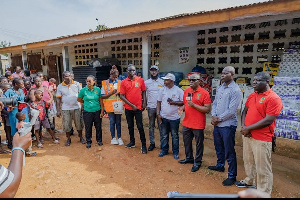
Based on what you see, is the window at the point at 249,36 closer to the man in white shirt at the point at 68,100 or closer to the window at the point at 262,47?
the window at the point at 262,47

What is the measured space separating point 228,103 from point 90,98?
2.81m

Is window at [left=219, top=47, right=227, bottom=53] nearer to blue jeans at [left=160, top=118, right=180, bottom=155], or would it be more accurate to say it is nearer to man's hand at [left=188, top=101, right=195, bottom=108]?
blue jeans at [left=160, top=118, right=180, bottom=155]

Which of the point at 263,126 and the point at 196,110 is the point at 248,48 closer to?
the point at 196,110

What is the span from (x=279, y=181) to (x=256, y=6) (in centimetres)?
305

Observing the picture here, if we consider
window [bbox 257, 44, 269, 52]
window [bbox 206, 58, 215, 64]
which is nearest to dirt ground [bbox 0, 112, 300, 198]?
window [bbox 257, 44, 269, 52]

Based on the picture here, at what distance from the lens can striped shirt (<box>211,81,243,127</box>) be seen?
10.0 feet

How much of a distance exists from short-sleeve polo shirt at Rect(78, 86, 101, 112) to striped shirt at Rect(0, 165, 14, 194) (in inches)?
124

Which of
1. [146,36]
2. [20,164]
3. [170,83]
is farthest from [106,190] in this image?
[146,36]

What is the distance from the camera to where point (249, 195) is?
76 centimetres

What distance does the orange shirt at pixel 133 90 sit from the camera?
13.9 feet

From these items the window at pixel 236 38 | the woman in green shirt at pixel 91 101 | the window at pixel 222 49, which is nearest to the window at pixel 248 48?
the window at pixel 236 38

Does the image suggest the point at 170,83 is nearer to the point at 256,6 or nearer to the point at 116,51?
the point at 256,6

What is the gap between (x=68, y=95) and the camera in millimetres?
4656

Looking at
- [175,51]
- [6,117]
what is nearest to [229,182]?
[6,117]
